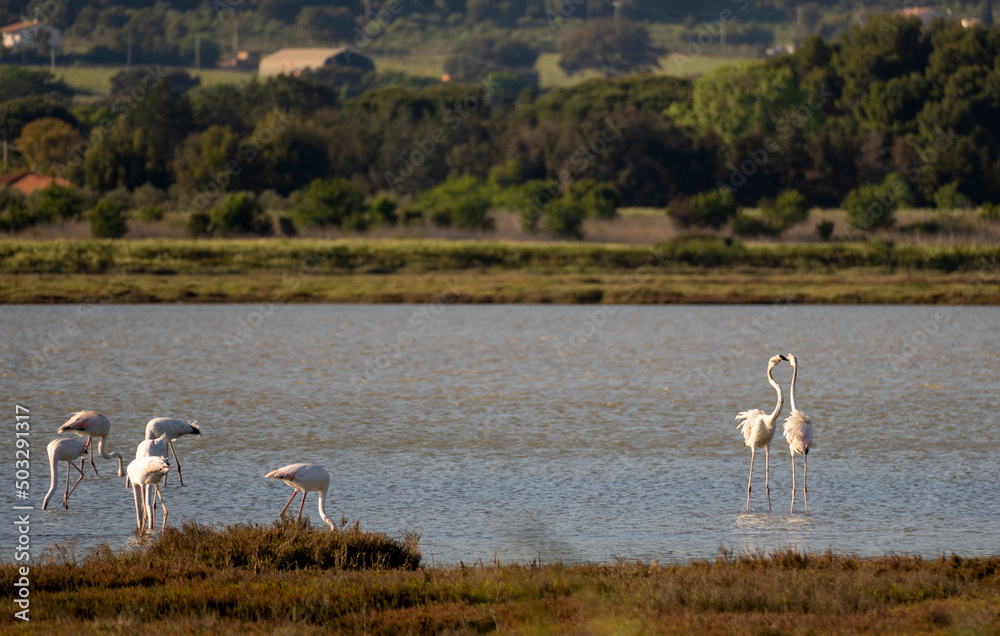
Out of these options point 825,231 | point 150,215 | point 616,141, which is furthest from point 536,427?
point 616,141

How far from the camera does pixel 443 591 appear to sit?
776 centimetres

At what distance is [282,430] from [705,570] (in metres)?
8.37

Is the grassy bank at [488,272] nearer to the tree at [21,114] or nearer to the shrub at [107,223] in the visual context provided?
the shrub at [107,223]

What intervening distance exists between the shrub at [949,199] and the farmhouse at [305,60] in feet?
396

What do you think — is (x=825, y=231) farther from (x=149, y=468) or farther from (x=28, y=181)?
(x=149, y=468)

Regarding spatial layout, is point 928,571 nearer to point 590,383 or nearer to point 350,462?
point 350,462

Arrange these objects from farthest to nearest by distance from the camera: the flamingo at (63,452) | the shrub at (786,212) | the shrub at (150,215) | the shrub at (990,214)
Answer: the shrub at (990,214) < the shrub at (786,212) < the shrub at (150,215) < the flamingo at (63,452)

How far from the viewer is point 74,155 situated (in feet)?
257

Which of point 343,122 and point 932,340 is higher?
point 343,122

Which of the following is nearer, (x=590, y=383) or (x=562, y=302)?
(x=590, y=383)

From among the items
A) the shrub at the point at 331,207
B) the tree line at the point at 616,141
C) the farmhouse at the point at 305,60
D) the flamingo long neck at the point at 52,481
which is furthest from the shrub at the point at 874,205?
the farmhouse at the point at 305,60

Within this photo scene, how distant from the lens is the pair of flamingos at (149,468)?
32.0ft

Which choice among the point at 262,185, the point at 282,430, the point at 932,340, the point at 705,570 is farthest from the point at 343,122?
the point at 705,570

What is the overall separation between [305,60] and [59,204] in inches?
5564
